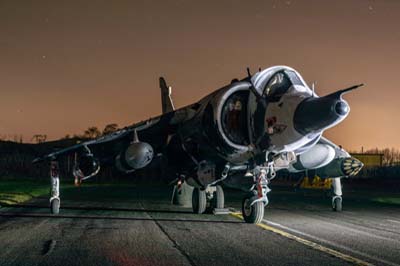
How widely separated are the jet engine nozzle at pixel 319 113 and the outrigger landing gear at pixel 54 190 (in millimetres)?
9100

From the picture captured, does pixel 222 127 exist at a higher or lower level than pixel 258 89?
lower

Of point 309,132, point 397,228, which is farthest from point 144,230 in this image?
point 397,228

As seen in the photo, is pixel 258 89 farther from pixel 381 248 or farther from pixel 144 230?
pixel 381 248

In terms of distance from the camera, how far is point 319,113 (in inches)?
457

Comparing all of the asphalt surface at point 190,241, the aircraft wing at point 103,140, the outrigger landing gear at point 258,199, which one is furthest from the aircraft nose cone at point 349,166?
the aircraft wing at point 103,140

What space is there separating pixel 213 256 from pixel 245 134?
603 cm

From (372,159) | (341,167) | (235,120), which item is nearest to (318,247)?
(235,120)

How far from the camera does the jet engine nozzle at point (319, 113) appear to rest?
37.4 feet

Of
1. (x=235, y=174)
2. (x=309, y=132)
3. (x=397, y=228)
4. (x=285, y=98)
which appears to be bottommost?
(x=397, y=228)

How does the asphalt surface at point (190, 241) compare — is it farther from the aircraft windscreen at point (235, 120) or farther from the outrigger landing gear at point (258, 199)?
the aircraft windscreen at point (235, 120)

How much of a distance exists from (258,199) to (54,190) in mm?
7752

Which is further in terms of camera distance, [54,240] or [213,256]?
[54,240]

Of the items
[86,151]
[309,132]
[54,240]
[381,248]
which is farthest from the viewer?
[86,151]

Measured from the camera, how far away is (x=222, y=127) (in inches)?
568
